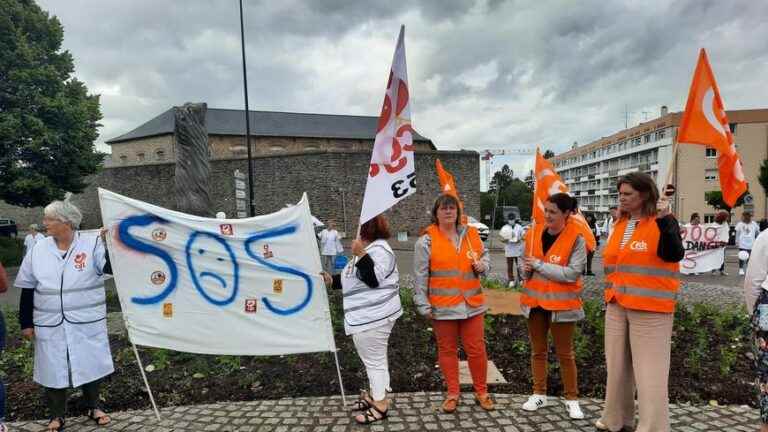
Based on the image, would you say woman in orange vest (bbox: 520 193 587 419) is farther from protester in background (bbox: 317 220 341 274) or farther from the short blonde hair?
protester in background (bbox: 317 220 341 274)

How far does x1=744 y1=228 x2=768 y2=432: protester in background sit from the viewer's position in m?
2.51

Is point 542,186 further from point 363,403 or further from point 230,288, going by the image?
point 230,288

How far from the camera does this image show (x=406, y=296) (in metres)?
7.34

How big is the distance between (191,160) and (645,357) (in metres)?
5.78

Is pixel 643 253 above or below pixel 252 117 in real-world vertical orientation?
below

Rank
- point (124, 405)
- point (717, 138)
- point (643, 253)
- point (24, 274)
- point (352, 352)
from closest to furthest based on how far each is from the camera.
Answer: point (643, 253) → point (24, 274) → point (717, 138) → point (124, 405) → point (352, 352)

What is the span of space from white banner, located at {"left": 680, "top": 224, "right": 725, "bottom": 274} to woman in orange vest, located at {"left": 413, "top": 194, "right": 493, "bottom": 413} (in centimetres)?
1091

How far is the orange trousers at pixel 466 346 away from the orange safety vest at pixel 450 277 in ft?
0.52

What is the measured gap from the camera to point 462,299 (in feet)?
11.5

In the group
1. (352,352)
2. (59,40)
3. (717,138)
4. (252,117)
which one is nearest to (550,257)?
(717,138)

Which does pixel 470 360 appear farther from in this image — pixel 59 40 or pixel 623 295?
pixel 59 40

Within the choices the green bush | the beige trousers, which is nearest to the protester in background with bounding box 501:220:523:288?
the beige trousers

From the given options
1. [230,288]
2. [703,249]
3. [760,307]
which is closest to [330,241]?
[230,288]

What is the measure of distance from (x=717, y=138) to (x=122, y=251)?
491cm
